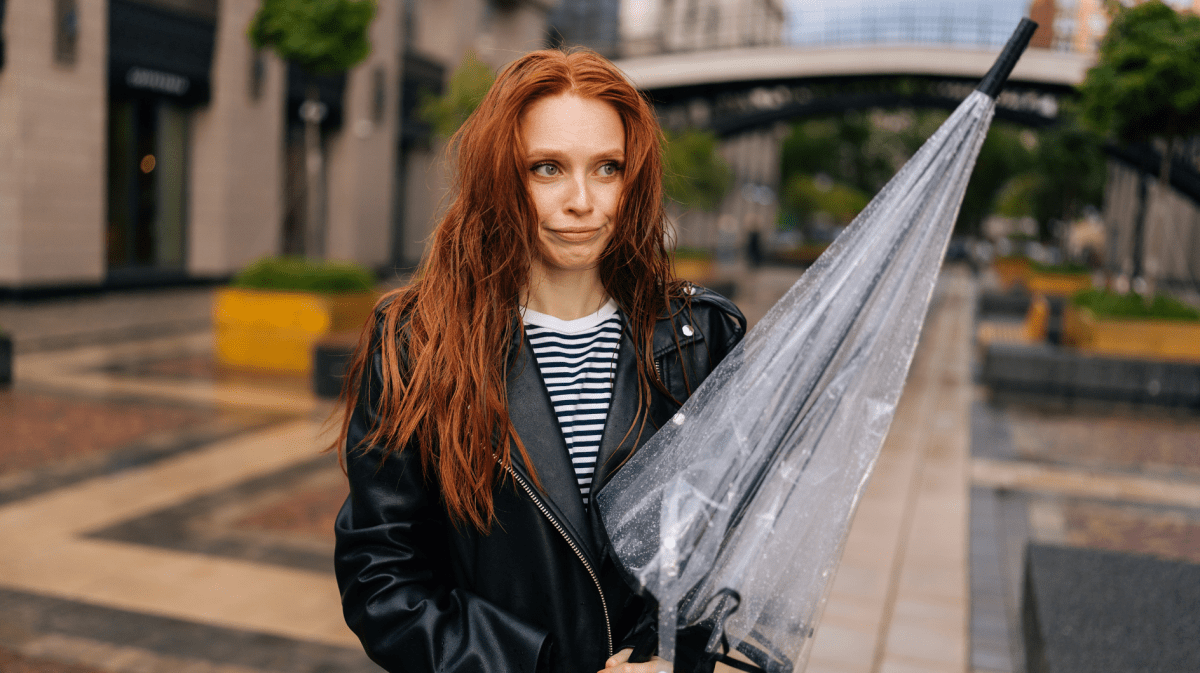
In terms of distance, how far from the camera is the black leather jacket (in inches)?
65.8

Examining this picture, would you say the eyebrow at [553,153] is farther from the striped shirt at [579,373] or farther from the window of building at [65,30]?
the window of building at [65,30]

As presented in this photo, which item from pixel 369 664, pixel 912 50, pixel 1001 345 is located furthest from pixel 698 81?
pixel 369 664

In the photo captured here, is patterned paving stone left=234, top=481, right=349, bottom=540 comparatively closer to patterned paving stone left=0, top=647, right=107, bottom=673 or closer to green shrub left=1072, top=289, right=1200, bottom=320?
patterned paving stone left=0, top=647, right=107, bottom=673

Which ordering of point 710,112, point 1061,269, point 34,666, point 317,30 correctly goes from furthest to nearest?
point 710,112 → point 1061,269 → point 317,30 → point 34,666

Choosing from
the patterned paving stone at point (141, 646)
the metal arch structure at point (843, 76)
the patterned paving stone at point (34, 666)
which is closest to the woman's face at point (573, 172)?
the patterned paving stone at point (141, 646)

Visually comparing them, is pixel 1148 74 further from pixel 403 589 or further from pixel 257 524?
pixel 403 589

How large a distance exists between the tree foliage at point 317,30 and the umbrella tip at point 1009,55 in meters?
10.8

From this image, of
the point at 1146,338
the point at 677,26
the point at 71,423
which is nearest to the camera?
the point at 71,423

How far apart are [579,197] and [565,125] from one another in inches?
4.6

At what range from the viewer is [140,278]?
61.1ft

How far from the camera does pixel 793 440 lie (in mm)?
1572

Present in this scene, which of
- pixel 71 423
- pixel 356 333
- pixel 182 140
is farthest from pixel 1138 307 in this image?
pixel 182 140

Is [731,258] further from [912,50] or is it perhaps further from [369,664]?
[369,664]

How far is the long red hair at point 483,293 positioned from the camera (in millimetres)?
1653
